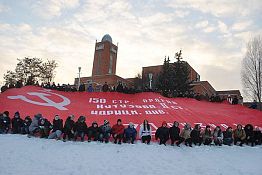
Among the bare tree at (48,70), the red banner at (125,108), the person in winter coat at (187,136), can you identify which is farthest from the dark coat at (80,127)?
the bare tree at (48,70)

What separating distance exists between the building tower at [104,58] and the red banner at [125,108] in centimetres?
4935

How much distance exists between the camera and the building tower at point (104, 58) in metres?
69.1

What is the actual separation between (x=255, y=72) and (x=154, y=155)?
25.0m

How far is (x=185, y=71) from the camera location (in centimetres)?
3656

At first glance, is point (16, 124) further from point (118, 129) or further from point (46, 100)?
point (118, 129)

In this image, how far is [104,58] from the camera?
69.8 m

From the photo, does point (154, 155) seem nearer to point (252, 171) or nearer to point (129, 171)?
point (129, 171)

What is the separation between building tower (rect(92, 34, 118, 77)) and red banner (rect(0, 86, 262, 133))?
4935 cm

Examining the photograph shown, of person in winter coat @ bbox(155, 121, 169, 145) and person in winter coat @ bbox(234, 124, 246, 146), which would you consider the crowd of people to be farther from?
person in winter coat @ bbox(234, 124, 246, 146)

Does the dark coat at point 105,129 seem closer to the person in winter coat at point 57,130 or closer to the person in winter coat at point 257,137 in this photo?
the person in winter coat at point 57,130

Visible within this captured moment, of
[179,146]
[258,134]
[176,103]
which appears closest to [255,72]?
[176,103]

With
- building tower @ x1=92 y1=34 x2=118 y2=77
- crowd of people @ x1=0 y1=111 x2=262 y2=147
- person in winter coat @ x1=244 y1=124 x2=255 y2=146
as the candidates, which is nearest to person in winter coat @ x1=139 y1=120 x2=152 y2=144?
crowd of people @ x1=0 y1=111 x2=262 y2=147

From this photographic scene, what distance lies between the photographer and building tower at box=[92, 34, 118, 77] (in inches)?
2721

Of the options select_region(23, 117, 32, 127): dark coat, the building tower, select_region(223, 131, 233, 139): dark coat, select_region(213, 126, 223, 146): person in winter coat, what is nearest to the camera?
select_region(213, 126, 223, 146): person in winter coat
